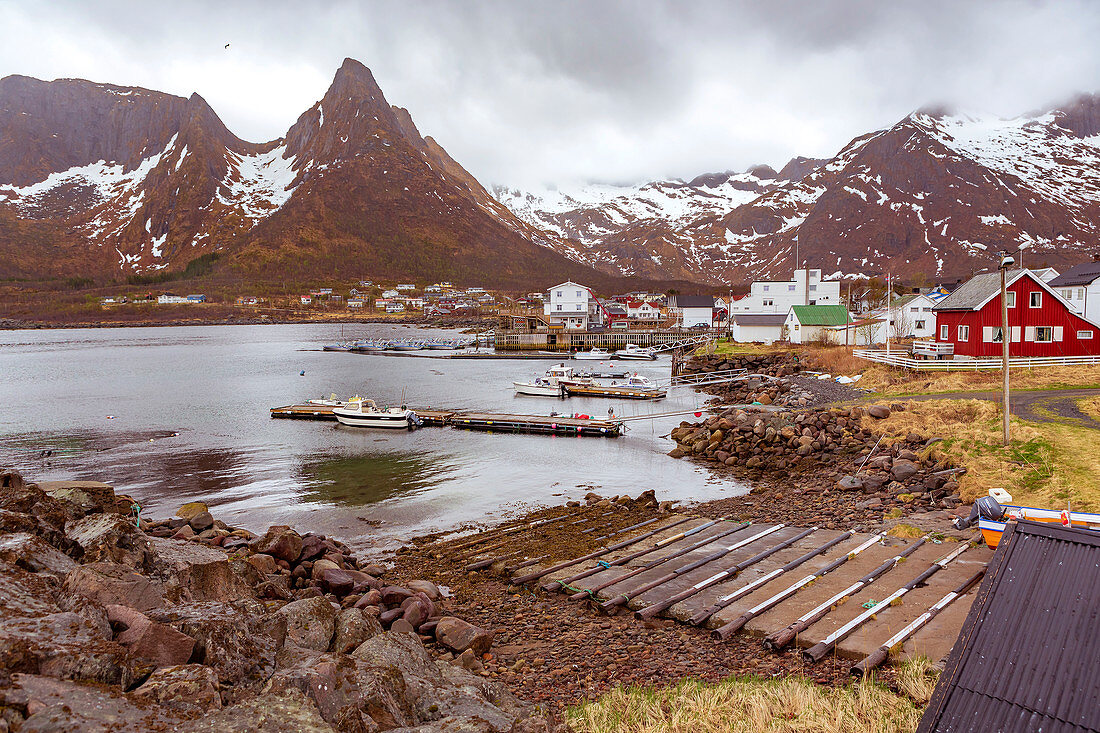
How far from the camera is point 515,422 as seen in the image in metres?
41.6

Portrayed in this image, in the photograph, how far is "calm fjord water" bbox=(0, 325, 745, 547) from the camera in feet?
82.2

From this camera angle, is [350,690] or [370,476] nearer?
[350,690]

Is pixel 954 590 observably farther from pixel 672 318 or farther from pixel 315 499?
pixel 672 318

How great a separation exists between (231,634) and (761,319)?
75703 mm

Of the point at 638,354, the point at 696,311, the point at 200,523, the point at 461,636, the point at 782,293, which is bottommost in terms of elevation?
the point at 200,523

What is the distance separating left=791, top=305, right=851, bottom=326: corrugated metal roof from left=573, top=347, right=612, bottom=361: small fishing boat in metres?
32.4

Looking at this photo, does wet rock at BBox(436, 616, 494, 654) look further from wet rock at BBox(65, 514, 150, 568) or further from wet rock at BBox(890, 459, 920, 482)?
wet rock at BBox(890, 459, 920, 482)

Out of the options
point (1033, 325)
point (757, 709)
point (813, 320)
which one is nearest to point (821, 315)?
point (813, 320)

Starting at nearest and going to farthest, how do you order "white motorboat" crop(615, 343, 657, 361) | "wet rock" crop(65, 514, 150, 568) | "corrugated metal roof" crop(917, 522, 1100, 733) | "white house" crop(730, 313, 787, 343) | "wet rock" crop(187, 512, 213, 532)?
"corrugated metal roof" crop(917, 522, 1100, 733) < "wet rock" crop(65, 514, 150, 568) < "wet rock" crop(187, 512, 213, 532) < "white house" crop(730, 313, 787, 343) < "white motorboat" crop(615, 343, 657, 361)

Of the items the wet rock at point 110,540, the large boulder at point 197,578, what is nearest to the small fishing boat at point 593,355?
the large boulder at point 197,578

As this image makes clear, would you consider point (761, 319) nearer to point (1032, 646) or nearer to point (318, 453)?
point (318, 453)

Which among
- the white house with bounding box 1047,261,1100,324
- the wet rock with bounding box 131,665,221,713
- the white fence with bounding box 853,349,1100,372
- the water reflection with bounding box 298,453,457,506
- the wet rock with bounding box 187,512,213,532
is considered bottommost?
the water reflection with bounding box 298,453,457,506

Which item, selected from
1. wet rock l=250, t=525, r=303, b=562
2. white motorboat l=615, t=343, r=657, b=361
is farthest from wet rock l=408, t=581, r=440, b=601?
white motorboat l=615, t=343, r=657, b=361

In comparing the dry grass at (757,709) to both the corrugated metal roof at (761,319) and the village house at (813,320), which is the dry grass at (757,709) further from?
the corrugated metal roof at (761,319)
